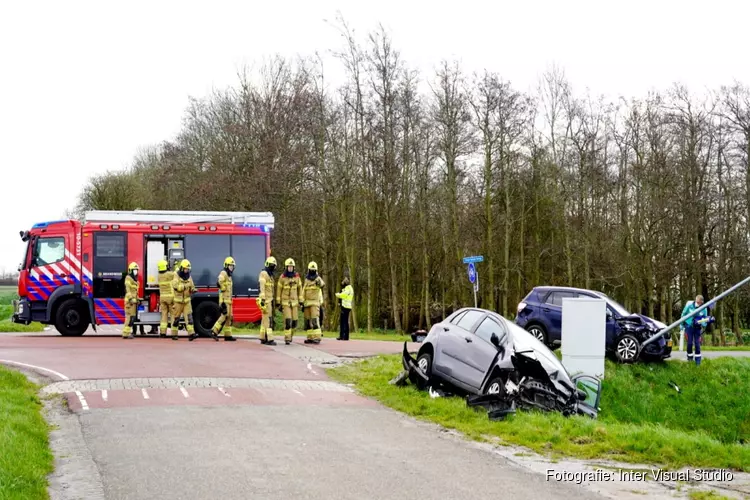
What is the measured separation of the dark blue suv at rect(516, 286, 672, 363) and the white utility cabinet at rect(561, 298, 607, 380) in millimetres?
4044

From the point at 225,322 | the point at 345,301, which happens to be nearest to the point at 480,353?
the point at 225,322

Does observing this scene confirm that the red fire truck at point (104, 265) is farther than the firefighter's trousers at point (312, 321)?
Yes

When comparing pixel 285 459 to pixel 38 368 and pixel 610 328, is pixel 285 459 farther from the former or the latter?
pixel 610 328

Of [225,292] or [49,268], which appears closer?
[225,292]

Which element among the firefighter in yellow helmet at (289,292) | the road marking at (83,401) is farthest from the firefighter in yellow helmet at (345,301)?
the road marking at (83,401)

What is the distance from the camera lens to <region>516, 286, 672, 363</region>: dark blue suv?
72.8 ft

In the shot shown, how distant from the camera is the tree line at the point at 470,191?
40500 mm

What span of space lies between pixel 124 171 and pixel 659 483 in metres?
61.6

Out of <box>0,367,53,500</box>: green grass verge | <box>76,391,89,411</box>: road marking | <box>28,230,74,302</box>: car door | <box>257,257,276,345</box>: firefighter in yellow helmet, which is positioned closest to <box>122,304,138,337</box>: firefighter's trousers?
<box>28,230,74,302</box>: car door

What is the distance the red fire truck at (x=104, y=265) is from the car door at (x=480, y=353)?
12.4 metres

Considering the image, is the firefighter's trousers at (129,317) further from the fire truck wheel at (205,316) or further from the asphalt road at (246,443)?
the asphalt road at (246,443)

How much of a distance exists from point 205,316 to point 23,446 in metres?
15.3

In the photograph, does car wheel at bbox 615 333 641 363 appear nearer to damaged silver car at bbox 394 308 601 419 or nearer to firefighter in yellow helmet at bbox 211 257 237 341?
damaged silver car at bbox 394 308 601 419

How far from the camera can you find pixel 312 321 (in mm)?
21906
